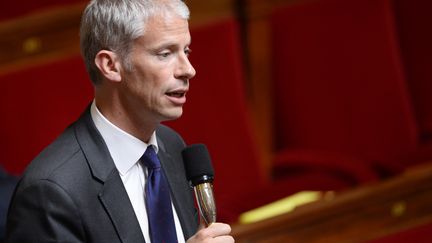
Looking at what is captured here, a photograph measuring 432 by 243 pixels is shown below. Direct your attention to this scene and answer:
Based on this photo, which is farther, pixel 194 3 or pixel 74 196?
pixel 194 3

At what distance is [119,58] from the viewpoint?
37cm

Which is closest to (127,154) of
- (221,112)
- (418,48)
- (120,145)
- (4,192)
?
(120,145)

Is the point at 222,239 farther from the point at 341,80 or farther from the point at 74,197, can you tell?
the point at 341,80

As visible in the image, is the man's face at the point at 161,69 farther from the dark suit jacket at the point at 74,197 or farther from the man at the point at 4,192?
the man at the point at 4,192

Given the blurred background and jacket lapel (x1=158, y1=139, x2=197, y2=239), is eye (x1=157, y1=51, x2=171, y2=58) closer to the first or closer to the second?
jacket lapel (x1=158, y1=139, x2=197, y2=239)

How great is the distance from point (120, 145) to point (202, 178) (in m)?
0.04

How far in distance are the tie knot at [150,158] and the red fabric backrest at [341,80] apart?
37cm

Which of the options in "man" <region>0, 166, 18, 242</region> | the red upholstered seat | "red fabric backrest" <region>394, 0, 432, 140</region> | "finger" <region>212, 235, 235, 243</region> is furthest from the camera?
"red fabric backrest" <region>394, 0, 432, 140</region>

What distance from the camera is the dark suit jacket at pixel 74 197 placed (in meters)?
0.34

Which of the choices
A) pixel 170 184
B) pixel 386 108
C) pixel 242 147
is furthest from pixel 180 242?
pixel 386 108

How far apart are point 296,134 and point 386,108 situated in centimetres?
8

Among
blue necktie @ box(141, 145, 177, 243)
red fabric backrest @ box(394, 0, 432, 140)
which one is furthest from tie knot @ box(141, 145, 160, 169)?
red fabric backrest @ box(394, 0, 432, 140)

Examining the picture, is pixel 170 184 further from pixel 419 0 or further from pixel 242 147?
pixel 419 0

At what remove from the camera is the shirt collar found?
374 mm
